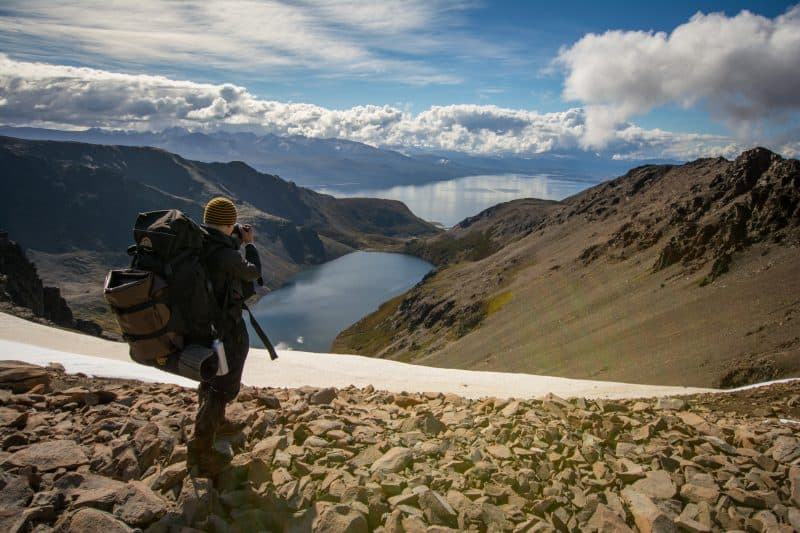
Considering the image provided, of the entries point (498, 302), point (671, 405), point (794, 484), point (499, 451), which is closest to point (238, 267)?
point (499, 451)

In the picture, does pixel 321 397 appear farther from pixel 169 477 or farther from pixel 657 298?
pixel 657 298

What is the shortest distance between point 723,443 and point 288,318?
172 meters

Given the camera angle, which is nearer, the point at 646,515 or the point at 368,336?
the point at 646,515

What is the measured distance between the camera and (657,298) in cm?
5528

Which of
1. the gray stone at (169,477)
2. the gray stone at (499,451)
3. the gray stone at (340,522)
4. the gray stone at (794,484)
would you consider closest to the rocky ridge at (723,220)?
the gray stone at (794,484)

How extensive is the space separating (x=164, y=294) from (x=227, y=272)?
0.85m

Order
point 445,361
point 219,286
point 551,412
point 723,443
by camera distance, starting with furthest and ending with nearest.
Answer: point 445,361 < point 551,412 < point 723,443 < point 219,286

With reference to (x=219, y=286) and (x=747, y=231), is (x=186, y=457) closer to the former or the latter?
(x=219, y=286)

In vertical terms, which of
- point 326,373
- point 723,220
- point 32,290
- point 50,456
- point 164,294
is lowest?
point 32,290

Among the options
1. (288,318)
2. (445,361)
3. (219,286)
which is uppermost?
(219,286)

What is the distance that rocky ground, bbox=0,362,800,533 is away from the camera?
5957 millimetres

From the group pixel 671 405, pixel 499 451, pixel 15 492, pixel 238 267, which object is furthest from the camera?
pixel 671 405

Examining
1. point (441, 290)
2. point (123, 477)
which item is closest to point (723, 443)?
point (123, 477)

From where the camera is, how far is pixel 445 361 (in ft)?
231
